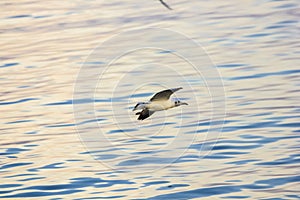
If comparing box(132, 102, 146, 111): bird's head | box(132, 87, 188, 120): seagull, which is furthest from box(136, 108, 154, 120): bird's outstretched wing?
box(132, 102, 146, 111): bird's head

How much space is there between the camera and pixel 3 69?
24766 mm

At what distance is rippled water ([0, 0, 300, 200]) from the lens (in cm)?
1758

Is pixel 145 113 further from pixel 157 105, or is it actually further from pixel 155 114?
pixel 155 114

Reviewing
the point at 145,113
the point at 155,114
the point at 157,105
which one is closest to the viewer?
the point at 157,105

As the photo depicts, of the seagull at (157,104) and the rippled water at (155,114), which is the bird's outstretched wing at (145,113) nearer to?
the seagull at (157,104)

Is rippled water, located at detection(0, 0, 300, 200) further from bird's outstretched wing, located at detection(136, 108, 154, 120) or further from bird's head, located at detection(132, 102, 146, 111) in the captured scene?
bird's head, located at detection(132, 102, 146, 111)

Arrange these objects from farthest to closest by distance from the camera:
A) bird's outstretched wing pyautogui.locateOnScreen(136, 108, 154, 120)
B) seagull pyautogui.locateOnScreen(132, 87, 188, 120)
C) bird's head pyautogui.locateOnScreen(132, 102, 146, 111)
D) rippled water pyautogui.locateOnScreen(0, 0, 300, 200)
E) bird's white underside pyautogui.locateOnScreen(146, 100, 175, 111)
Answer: rippled water pyautogui.locateOnScreen(0, 0, 300, 200)
bird's outstretched wing pyautogui.locateOnScreen(136, 108, 154, 120)
bird's white underside pyautogui.locateOnScreen(146, 100, 175, 111)
seagull pyautogui.locateOnScreen(132, 87, 188, 120)
bird's head pyautogui.locateOnScreen(132, 102, 146, 111)

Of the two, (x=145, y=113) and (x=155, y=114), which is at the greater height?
(x=155, y=114)

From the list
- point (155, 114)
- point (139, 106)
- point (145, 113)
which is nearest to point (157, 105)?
point (139, 106)

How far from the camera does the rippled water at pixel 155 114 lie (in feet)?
57.7

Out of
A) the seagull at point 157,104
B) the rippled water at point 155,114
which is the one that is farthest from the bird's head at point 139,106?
the rippled water at point 155,114

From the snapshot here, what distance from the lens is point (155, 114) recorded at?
70.6 ft

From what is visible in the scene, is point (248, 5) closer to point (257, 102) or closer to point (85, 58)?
point (85, 58)

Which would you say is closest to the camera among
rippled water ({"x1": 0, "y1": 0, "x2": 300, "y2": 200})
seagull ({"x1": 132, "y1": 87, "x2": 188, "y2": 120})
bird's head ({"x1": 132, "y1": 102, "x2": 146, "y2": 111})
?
bird's head ({"x1": 132, "y1": 102, "x2": 146, "y2": 111})
